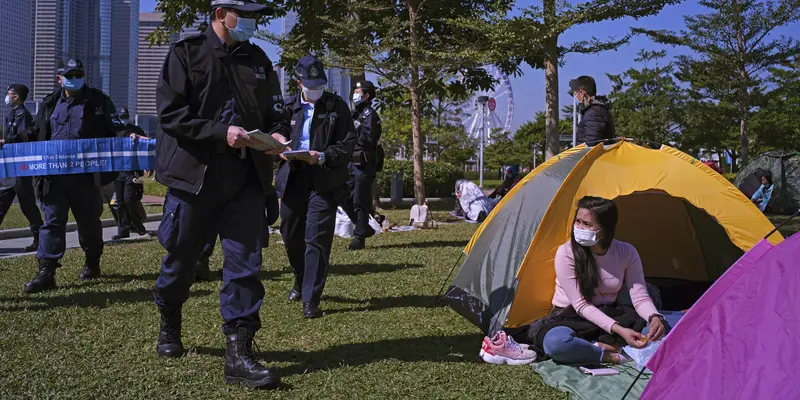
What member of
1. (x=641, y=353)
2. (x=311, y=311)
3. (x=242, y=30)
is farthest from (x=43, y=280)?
(x=641, y=353)

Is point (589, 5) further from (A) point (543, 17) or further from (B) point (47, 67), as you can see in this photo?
(B) point (47, 67)

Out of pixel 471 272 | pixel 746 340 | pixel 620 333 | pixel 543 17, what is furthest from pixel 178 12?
Result: pixel 746 340

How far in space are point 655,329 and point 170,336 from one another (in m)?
2.83

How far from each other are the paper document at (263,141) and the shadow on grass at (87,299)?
2.66 m

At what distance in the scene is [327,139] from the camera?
5.65 metres

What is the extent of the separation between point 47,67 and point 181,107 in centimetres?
2918

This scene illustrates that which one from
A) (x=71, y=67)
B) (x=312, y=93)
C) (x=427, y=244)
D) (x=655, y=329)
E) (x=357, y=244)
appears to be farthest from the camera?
(x=427, y=244)

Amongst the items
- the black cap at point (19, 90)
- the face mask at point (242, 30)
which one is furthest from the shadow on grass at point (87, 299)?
the face mask at point (242, 30)

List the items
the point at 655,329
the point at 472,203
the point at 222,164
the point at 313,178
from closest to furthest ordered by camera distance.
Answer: the point at 222,164
the point at 655,329
the point at 313,178
the point at 472,203

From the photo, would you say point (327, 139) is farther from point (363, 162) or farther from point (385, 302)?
point (363, 162)

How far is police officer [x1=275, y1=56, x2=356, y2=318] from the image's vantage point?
17.7 feet

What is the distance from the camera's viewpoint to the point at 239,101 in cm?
393

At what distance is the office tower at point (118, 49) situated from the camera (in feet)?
116

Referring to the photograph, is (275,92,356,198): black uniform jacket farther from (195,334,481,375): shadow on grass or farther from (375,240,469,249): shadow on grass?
(375,240,469,249): shadow on grass
